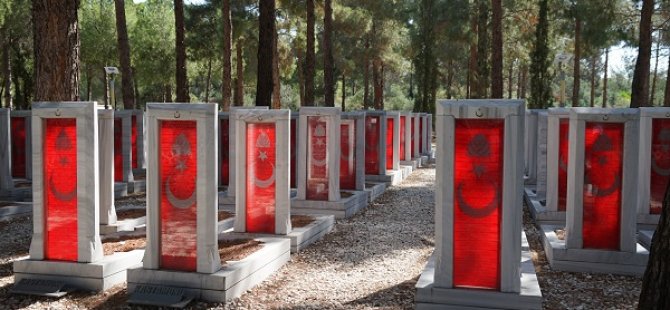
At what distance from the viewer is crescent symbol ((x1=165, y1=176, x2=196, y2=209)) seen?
6.41 meters

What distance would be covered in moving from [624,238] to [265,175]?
443cm

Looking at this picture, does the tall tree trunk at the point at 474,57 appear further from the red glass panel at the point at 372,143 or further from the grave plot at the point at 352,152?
the grave plot at the point at 352,152

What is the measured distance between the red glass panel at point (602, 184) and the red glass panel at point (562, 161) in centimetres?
259

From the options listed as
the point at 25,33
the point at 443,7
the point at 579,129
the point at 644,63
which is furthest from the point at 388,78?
the point at 579,129

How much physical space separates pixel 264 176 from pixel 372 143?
24.0 ft

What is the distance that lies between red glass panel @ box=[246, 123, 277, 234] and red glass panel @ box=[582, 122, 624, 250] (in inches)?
151

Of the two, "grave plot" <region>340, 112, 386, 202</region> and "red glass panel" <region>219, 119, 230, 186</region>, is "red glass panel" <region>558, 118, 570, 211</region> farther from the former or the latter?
"red glass panel" <region>219, 119, 230, 186</region>

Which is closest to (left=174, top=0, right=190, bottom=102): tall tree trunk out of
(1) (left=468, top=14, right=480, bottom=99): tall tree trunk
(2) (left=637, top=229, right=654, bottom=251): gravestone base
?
(2) (left=637, top=229, right=654, bottom=251): gravestone base

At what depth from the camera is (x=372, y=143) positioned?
1561cm

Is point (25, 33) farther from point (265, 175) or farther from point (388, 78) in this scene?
point (388, 78)

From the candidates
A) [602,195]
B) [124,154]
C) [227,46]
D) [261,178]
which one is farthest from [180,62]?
[602,195]

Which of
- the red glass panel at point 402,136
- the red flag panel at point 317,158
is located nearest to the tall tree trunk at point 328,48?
the red glass panel at point 402,136

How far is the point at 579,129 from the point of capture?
736cm

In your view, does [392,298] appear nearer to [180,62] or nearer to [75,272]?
[75,272]
